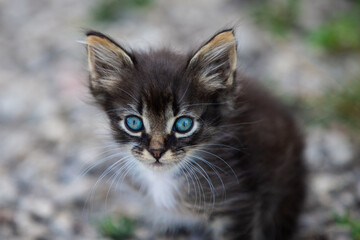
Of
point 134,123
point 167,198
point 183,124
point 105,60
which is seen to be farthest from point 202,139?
point 105,60

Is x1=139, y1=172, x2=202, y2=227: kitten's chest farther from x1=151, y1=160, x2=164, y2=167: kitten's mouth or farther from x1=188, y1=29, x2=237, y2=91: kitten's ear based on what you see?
x1=188, y1=29, x2=237, y2=91: kitten's ear

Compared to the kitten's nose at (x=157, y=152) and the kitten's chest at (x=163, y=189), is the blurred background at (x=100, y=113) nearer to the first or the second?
the kitten's chest at (x=163, y=189)

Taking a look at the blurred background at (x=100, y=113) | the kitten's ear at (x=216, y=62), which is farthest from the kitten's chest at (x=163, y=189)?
the kitten's ear at (x=216, y=62)

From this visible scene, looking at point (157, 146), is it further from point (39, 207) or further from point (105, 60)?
point (39, 207)

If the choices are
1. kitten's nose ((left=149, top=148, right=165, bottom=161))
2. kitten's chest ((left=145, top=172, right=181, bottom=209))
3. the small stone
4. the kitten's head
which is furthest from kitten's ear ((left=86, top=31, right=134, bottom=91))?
the small stone

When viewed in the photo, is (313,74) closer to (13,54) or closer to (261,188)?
(261,188)

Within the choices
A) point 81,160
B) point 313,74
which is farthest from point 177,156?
point 313,74
